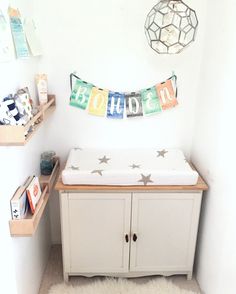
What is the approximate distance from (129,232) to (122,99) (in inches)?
34.2

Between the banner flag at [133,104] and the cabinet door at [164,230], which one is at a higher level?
the banner flag at [133,104]

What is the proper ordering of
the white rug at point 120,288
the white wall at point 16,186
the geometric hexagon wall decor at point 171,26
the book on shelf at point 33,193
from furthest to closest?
the white rug at point 120,288 → the geometric hexagon wall decor at point 171,26 → the book on shelf at point 33,193 → the white wall at point 16,186

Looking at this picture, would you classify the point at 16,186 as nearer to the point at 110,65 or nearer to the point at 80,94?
the point at 80,94

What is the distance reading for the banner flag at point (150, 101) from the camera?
2.04 meters

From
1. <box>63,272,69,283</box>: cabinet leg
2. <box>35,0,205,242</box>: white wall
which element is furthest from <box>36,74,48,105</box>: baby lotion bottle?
<box>63,272,69,283</box>: cabinet leg

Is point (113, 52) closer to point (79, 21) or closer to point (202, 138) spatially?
point (79, 21)

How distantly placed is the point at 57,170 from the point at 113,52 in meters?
0.87

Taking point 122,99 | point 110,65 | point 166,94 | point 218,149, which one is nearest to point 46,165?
point 122,99

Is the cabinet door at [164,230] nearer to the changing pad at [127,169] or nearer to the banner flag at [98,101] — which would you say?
the changing pad at [127,169]

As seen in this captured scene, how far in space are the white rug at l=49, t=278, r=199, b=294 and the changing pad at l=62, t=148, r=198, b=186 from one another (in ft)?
2.31

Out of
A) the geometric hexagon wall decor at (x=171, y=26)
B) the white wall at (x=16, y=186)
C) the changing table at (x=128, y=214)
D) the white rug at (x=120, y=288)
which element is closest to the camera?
the white wall at (x=16, y=186)

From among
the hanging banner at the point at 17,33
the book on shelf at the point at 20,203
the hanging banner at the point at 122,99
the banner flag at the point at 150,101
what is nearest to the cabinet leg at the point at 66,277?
the book on shelf at the point at 20,203

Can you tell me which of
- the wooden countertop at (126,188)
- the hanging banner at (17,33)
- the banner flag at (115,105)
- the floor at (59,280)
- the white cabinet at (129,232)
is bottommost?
the floor at (59,280)

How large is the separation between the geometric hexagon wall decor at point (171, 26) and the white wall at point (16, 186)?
0.73 metres
